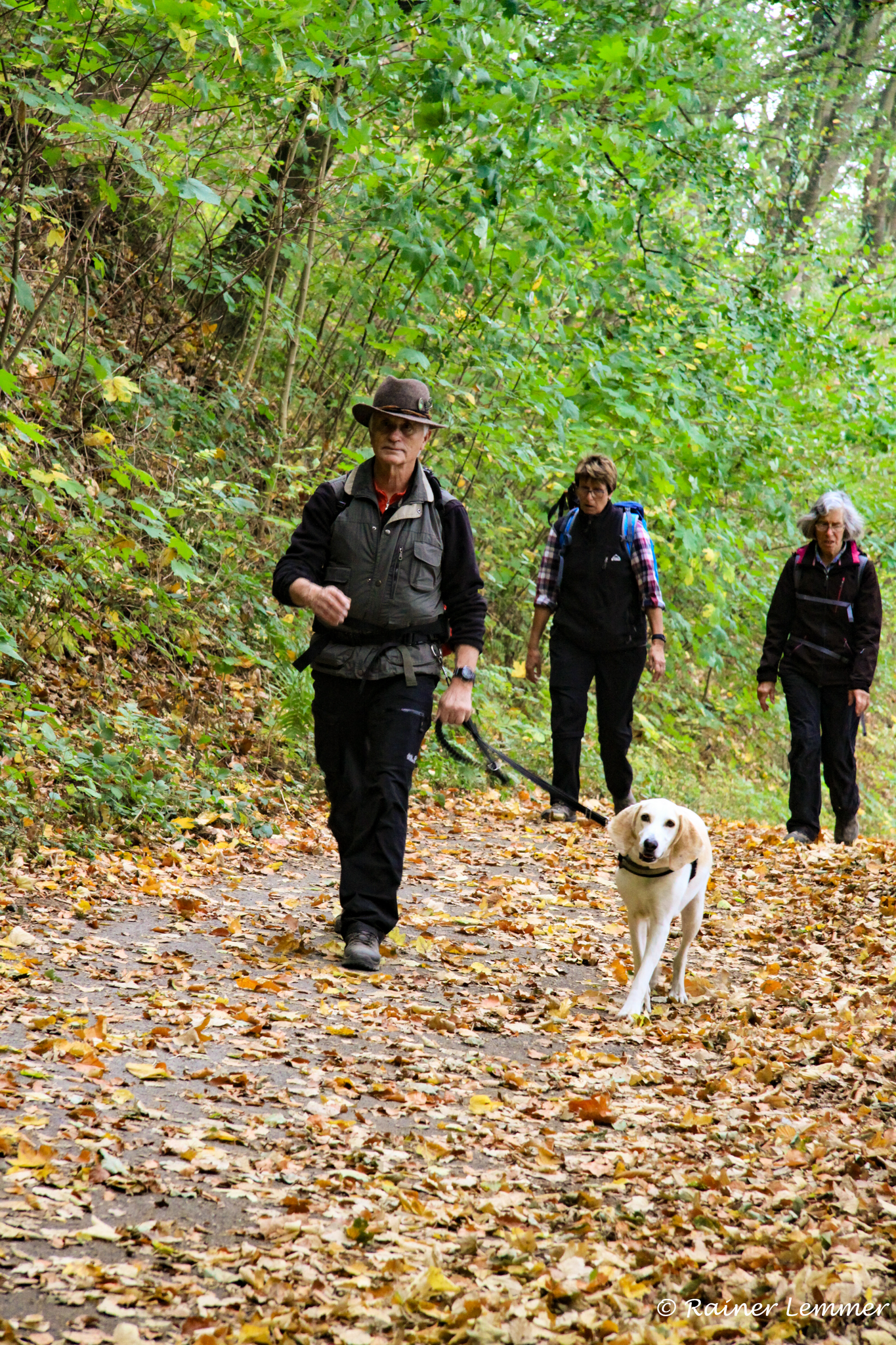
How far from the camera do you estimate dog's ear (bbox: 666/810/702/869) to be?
5.02m

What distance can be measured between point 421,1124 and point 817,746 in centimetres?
565

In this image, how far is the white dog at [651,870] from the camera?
4.98 meters

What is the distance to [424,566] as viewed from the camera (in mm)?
5363

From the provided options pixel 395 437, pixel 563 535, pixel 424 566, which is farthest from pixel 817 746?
pixel 395 437

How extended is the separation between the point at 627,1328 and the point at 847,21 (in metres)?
20.9

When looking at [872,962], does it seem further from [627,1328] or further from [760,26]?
[760,26]

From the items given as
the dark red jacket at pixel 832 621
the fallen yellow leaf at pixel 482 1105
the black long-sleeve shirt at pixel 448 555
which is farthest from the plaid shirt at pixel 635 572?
the fallen yellow leaf at pixel 482 1105

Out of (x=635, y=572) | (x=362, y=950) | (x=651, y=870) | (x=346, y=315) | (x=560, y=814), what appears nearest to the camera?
(x=651, y=870)

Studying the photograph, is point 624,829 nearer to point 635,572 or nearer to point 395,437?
point 395,437

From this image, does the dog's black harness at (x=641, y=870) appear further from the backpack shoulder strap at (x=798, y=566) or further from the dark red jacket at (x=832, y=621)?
the backpack shoulder strap at (x=798, y=566)

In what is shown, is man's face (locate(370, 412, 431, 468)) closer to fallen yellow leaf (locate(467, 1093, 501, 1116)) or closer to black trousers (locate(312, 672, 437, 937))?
black trousers (locate(312, 672, 437, 937))

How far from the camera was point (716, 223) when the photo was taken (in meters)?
13.9

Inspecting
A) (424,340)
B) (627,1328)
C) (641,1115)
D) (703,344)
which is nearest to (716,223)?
(703,344)

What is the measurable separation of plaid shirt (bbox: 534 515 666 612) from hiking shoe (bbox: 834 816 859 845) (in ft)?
7.47
